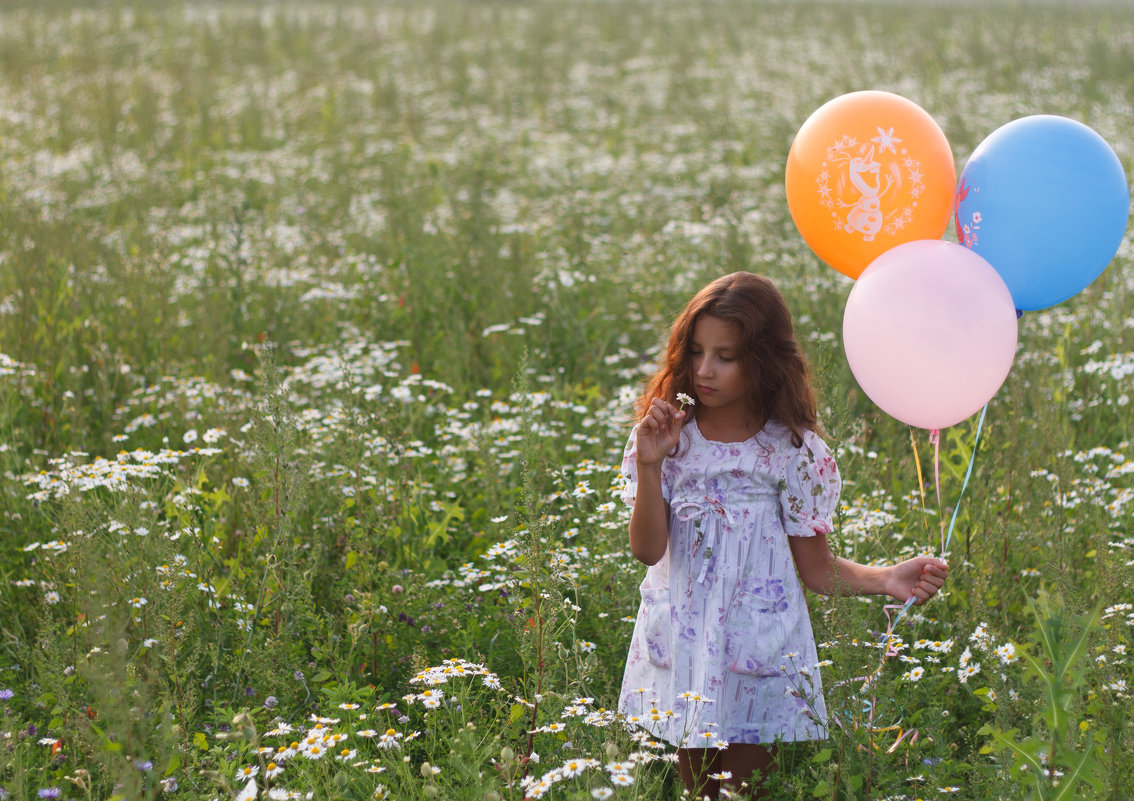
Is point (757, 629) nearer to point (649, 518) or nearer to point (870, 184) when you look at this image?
point (649, 518)

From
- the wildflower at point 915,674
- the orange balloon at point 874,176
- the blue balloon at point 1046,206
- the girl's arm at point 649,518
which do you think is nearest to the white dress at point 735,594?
the girl's arm at point 649,518

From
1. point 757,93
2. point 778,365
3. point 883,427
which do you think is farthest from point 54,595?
point 757,93

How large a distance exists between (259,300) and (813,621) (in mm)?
4033

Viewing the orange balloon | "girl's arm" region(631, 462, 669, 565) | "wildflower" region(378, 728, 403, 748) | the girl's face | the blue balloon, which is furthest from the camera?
the orange balloon

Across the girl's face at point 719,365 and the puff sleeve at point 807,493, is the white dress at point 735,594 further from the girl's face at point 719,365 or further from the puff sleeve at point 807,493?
the girl's face at point 719,365

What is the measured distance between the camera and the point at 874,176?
2.88 m

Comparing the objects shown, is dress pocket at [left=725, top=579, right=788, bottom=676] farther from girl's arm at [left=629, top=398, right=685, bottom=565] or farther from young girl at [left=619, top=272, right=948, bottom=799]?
girl's arm at [left=629, top=398, right=685, bottom=565]

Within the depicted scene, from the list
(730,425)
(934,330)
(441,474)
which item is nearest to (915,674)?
(730,425)

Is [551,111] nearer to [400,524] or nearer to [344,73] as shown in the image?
[344,73]

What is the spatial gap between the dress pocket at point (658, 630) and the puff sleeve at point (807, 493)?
1.27 ft

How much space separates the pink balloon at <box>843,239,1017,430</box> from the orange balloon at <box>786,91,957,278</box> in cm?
23

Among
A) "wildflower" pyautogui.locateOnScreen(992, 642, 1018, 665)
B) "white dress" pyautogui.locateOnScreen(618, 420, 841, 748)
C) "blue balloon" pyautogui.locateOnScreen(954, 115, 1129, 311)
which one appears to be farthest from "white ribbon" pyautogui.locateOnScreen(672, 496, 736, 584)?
"blue balloon" pyautogui.locateOnScreen(954, 115, 1129, 311)

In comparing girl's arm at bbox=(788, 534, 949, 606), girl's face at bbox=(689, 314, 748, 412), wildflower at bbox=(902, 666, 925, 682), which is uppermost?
girl's face at bbox=(689, 314, 748, 412)

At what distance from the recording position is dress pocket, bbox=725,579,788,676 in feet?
8.51
